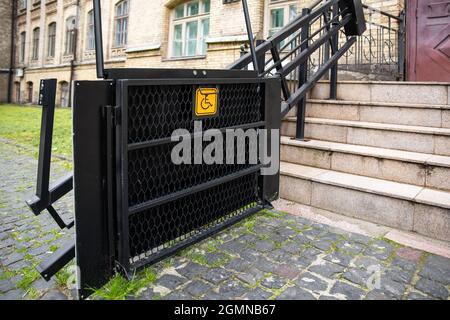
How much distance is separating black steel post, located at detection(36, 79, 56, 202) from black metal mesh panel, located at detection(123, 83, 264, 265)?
1.36 feet

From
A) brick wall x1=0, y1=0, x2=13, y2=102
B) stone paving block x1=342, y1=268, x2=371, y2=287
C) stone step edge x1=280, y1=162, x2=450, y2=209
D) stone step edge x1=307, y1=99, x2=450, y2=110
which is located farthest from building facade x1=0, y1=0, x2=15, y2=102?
stone paving block x1=342, y1=268, x2=371, y2=287

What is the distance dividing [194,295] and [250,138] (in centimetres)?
141

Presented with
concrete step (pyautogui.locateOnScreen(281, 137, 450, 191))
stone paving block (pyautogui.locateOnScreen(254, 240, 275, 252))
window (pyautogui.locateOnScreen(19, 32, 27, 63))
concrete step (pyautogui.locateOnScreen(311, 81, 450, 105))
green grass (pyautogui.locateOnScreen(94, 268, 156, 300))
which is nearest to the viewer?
green grass (pyautogui.locateOnScreen(94, 268, 156, 300))

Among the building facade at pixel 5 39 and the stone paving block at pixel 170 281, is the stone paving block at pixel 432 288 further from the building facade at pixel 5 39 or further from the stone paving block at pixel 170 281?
the building facade at pixel 5 39

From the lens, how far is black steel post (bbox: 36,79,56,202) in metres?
1.95

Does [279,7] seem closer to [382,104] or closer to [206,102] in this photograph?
[382,104]

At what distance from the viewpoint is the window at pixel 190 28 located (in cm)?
1113

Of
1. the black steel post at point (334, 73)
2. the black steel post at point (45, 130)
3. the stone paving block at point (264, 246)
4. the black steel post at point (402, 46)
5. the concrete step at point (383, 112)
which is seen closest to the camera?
the black steel post at point (45, 130)

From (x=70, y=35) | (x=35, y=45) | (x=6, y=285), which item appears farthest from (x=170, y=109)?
(x=35, y=45)

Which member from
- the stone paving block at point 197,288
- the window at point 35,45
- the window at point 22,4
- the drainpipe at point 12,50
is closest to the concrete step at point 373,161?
the stone paving block at point 197,288

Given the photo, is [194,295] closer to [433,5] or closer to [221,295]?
[221,295]

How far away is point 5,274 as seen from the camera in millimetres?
2477

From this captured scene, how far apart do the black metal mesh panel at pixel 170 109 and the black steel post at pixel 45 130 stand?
42cm

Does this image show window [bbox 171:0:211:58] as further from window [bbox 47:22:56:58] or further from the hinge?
window [bbox 47:22:56:58]
